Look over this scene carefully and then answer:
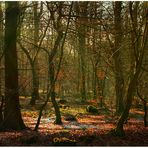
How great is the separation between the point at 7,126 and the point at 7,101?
44.1 inches

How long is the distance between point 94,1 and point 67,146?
11326 mm

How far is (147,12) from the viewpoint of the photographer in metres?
13.6

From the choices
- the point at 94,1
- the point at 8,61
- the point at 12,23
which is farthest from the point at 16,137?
the point at 94,1

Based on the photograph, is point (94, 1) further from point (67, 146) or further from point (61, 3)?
point (67, 146)

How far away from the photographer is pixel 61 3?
51.0ft

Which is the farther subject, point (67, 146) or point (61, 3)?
point (61, 3)

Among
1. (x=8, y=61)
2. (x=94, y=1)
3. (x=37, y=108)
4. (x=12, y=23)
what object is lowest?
(x=37, y=108)

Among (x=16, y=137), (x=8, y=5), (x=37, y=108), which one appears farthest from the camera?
(x=37, y=108)

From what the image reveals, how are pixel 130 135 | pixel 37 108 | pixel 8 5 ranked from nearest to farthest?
pixel 130 135 < pixel 8 5 < pixel 37 108

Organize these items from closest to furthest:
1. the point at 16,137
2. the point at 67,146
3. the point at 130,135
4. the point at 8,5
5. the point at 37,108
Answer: the point at 67,146 → the point at 16,137 → the point at 130,135 → the point at 8,5 → the point at 37,108

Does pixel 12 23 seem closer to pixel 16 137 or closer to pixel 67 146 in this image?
pixel 16 137

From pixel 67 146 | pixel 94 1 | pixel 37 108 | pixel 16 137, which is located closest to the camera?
pixel 67 146

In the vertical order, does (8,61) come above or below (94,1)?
below

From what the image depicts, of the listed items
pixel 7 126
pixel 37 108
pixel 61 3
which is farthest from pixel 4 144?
pixel 37 108
